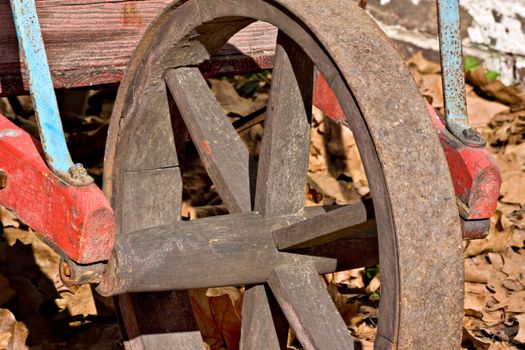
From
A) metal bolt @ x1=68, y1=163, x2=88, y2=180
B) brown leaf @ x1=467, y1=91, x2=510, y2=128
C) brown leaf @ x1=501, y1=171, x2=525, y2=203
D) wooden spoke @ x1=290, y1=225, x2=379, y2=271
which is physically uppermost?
metal bolt @ x1=68, y1=163, x2=88, y2=180

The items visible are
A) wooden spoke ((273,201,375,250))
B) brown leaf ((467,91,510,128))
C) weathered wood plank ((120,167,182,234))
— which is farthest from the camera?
brown leaf ((467,91,510,128))

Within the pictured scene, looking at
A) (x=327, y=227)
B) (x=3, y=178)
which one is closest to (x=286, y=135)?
(x=327, y=227)

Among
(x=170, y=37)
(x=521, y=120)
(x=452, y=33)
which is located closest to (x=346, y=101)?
(x=452, y=33)

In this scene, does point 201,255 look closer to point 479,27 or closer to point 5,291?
point 5,291

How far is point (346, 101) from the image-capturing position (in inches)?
66.4

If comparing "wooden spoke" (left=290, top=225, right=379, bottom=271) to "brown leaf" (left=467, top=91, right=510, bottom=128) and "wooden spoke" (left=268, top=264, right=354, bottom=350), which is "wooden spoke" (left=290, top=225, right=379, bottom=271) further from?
"brown leaf" (left=467, top=91, right=510, bottom=128)

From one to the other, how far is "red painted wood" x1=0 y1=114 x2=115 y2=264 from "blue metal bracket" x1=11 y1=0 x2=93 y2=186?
0.09 ft

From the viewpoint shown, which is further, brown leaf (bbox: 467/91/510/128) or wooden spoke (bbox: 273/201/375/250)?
brown leaf (bbox: 467/91/510/128)

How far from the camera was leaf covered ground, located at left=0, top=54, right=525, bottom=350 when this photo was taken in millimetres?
2750

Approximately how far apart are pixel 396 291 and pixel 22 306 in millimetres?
1474

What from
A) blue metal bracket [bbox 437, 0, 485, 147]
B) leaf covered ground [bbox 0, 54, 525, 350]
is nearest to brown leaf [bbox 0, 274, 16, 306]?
leaf covered ground [bbox 0, 54, 525, 350]

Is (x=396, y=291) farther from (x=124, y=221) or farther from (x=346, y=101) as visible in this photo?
(x=124, y=221)

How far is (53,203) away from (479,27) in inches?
111

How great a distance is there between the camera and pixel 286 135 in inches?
78.1
